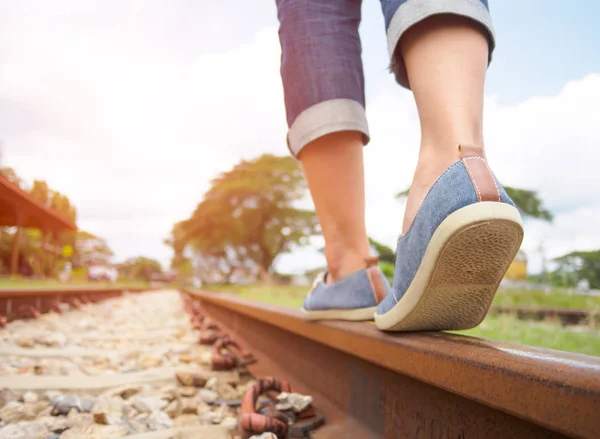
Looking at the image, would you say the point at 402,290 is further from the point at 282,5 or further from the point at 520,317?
the point at 520,317

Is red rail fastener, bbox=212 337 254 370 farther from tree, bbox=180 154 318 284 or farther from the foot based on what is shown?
tree, bbox=180 154 318 284

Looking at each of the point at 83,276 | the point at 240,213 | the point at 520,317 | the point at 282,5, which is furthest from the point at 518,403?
the point at 83,276

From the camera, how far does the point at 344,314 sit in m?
1.20

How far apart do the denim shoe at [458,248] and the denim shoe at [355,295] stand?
0.28 m

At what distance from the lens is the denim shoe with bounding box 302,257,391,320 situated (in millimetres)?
1139

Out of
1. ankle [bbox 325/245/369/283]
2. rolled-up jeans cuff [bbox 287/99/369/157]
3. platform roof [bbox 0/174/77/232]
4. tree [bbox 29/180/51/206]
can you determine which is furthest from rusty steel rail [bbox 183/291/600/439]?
tree [bbox 29/180/51/206]

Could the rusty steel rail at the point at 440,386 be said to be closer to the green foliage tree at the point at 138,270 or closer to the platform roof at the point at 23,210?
the platform roof at the point at 23,210

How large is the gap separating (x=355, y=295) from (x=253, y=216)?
24.2 meters

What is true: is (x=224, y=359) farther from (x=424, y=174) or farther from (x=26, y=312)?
(x=26, y=312)

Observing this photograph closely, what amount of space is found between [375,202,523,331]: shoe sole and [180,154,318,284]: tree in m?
23.0

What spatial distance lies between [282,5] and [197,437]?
112 cm

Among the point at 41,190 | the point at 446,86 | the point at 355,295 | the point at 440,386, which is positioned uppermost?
the point at 41,190

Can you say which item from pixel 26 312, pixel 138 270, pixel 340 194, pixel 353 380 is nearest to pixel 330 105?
pixel 340 194

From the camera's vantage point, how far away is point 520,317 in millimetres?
4977
